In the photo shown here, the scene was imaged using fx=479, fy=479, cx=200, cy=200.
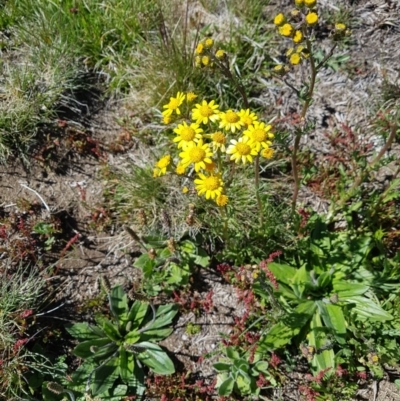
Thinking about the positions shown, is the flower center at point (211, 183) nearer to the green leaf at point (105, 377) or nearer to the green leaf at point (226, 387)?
the green leaf at point (226, 387)

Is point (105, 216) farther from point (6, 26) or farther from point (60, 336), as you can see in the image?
point (6, 26)

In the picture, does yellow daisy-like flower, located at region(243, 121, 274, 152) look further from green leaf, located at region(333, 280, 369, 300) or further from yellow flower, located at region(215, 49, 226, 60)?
green leaf, located at region(333, 280, 369, 300)

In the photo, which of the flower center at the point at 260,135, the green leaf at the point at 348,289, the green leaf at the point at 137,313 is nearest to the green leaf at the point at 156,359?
the green leaf at the point at 137,313

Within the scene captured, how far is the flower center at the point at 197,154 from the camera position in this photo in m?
2.46

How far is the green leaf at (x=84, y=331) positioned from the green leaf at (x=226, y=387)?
0.83 meters

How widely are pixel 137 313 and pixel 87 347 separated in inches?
14.9

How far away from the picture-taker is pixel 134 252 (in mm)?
3455

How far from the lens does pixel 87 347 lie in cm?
303

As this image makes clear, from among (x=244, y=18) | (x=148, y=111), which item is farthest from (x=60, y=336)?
(x=244, y=18)

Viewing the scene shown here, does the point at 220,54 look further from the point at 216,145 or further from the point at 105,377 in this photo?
the point at 105,377

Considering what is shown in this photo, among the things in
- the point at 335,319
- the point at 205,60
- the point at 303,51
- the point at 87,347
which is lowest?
the point at 87,347

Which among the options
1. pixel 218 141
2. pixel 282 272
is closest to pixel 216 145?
pixel 218 141

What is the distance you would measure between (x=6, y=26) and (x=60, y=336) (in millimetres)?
2698

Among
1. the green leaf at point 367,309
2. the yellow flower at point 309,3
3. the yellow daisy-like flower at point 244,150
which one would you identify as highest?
the yellow flower at point 309,3
